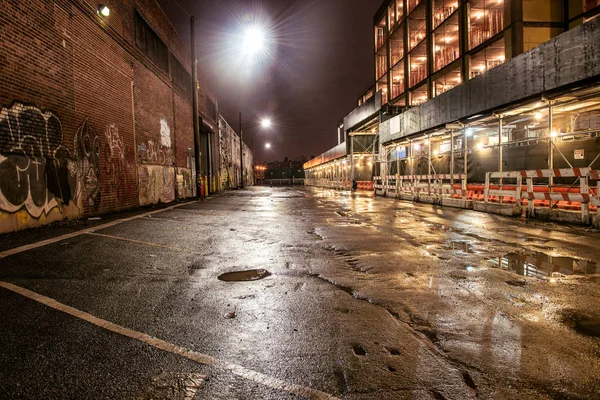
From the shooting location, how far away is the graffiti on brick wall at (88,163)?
995 centimetres

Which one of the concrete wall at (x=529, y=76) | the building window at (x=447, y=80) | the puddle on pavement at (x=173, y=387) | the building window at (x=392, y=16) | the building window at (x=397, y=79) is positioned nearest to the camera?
the puddle on pavement at (x=173, y=387)

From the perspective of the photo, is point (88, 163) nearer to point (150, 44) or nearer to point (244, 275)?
point (244, 275)

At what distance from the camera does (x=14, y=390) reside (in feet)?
5.89

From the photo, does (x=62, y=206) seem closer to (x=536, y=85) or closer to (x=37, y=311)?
(x=37, y=311)

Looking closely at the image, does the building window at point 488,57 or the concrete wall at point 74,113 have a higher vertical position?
the building window at point 488,57

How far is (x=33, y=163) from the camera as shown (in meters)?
7.83

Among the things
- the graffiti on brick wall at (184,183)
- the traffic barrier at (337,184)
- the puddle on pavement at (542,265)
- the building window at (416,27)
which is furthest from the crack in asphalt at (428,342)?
the building window at (416,27)

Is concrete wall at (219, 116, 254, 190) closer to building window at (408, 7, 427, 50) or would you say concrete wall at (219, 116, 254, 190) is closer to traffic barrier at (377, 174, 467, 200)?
traffic barrier at (377, 174, 467, 200)

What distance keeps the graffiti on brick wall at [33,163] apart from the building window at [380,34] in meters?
42.7

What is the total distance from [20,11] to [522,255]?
11.7 metres

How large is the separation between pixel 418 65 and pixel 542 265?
38134mm

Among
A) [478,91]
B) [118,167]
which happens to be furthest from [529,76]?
[118,167]

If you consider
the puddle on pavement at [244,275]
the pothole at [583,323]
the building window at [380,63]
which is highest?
the building window at [380,63]

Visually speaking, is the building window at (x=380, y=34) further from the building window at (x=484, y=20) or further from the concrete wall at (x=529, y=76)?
the concrete wall at (x=529, y=76)
